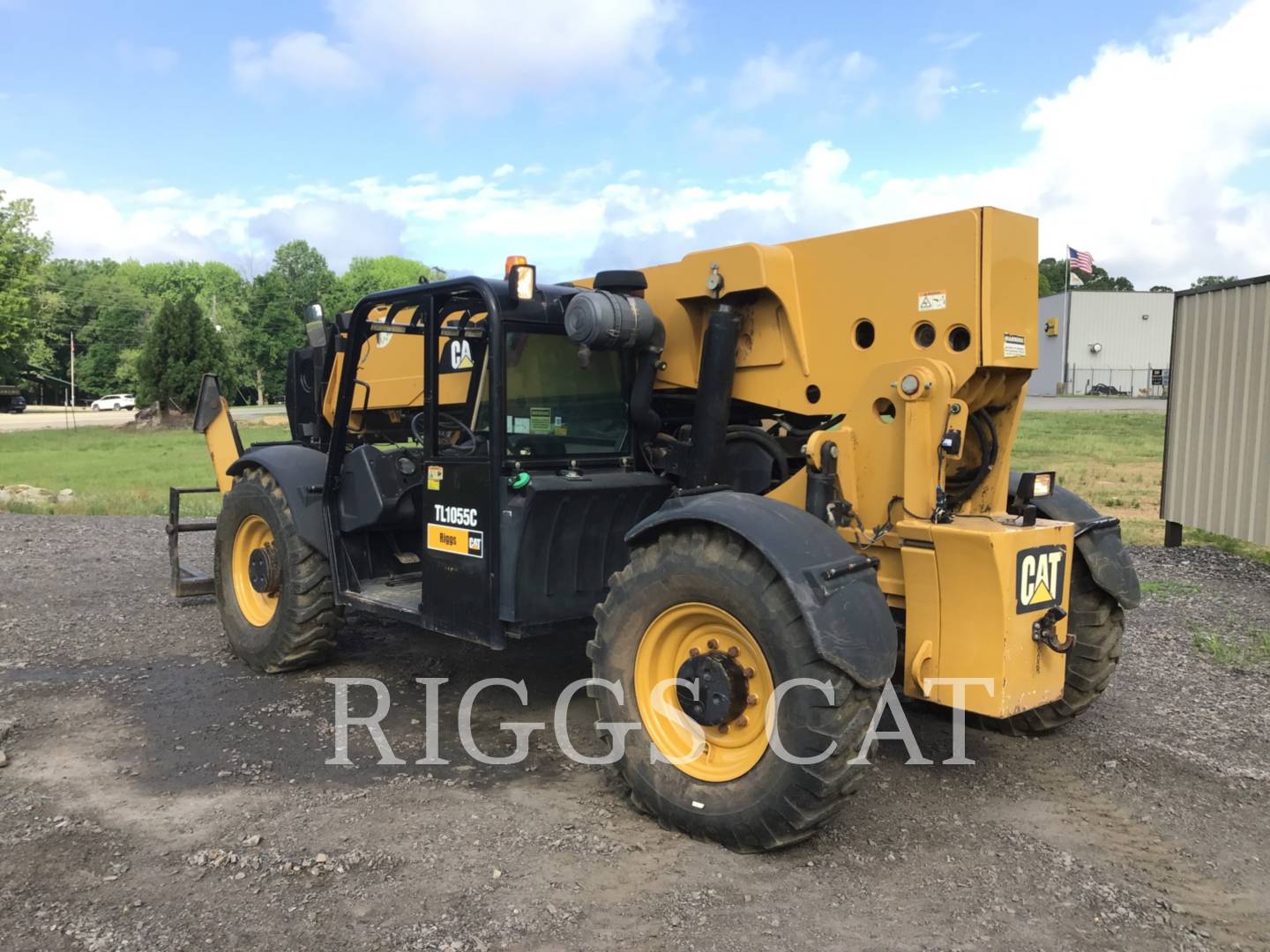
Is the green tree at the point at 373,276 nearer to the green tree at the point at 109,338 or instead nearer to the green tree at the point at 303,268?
the green tree at the point at 303,268

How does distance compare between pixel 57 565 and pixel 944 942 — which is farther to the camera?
pixel 57 565

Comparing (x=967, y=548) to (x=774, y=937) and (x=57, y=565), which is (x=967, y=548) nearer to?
(x=774, y=937)

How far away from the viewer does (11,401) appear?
6500cm

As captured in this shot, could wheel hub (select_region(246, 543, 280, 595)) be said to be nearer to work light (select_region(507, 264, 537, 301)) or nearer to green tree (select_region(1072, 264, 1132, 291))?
work light (select_region(507, 264, 537, 301))

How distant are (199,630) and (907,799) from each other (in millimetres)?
5400

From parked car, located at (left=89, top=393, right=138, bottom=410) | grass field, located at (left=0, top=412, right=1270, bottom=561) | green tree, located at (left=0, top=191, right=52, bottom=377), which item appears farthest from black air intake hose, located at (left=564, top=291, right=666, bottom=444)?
parked car, located at (left=89, top=393, right=138, bottom=410)

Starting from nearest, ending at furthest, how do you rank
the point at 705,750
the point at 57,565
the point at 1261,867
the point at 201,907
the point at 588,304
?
1. the point at 201,907
2. the point at 1261,867
3. the point at 705,750
4. the point at 588,304
5. the point at 57,565

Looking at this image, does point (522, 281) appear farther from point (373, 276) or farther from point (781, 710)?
point (373, 276)

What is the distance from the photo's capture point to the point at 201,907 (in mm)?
3379

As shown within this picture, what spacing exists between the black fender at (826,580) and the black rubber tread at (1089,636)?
1.49 meters

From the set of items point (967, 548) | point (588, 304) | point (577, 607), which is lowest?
point (577, 607)

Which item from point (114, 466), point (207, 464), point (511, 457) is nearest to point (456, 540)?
point (511, 457)

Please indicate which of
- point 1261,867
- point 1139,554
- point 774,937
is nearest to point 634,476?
point 774,937

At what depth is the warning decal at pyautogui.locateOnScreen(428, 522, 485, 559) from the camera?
188 inches
